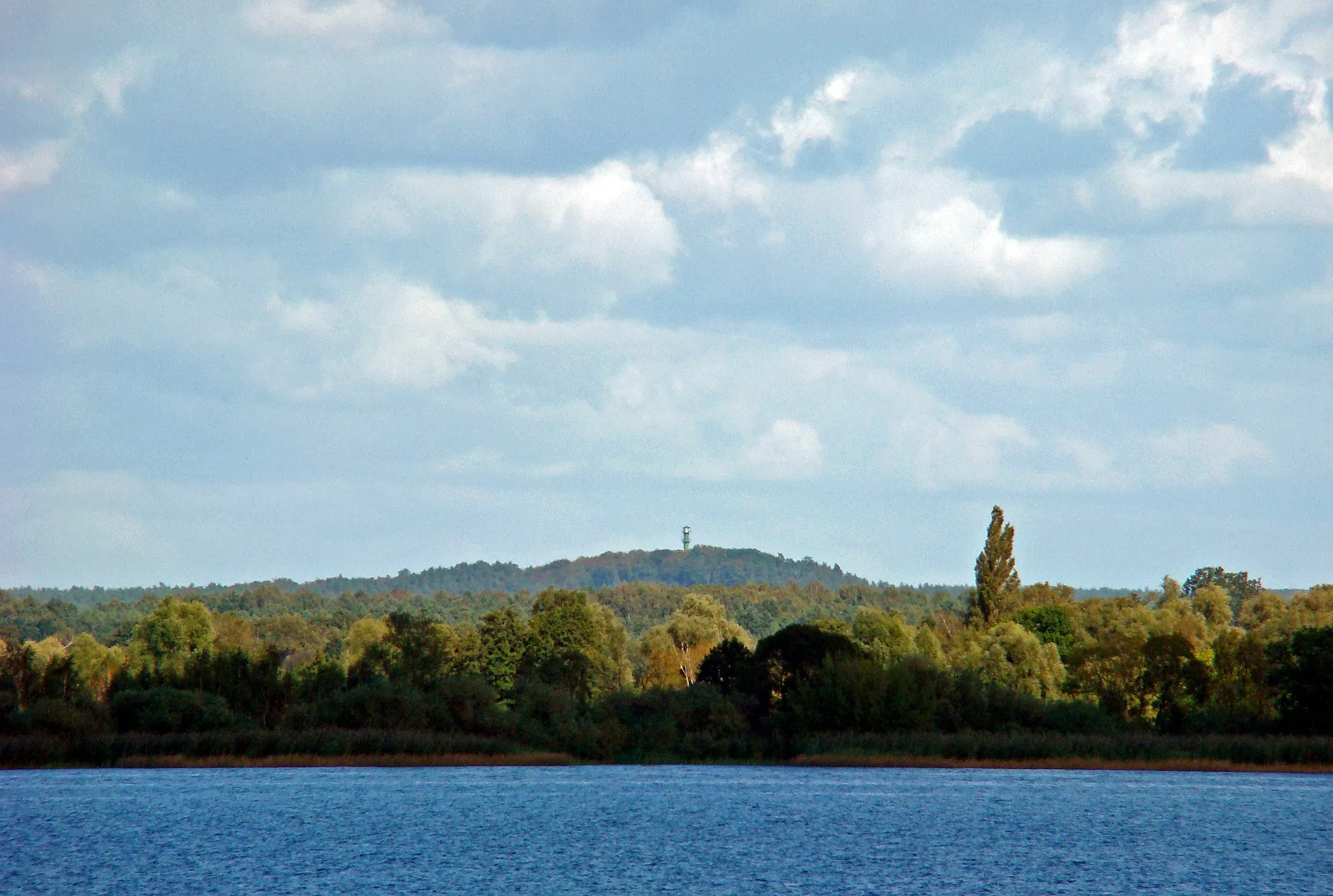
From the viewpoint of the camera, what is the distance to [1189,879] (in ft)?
174

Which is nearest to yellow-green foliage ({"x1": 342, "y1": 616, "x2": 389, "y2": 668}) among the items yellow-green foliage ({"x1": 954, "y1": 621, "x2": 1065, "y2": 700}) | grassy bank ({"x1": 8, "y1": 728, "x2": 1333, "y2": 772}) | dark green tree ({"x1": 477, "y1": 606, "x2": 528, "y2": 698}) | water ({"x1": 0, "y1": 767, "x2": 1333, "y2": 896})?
dark green tree ({"x1": 477, "y1": 606, "x2": 528, "y2": 698})

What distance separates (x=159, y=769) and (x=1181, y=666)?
68.4 metres

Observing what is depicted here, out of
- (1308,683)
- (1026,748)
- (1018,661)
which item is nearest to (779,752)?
(1026,748)

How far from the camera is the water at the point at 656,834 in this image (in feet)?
169

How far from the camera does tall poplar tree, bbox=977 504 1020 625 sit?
511 feet

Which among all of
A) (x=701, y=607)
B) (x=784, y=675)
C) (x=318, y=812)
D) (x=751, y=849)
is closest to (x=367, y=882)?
(x=751, y=849)

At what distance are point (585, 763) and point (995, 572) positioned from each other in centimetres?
7352

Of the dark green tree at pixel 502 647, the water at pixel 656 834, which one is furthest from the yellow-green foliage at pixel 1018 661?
the dark green tree at pixel 502 647

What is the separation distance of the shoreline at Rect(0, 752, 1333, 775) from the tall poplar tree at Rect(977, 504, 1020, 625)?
191ft

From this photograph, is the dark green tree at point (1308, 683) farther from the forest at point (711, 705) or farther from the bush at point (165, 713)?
the bush at point (165, 713)

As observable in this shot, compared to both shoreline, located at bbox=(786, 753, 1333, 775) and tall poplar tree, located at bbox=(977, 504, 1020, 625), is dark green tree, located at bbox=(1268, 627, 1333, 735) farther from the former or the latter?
tall poplar tree, located at bbox=(977, 504, 1020, 625)

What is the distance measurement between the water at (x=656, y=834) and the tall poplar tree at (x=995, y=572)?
6153 cm

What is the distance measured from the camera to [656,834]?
63688 mm

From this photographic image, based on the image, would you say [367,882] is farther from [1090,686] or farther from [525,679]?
[1090,686]
